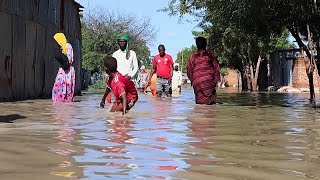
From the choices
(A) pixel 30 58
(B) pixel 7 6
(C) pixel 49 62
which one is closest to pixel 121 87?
(B) pixel 7 6

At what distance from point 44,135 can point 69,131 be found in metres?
0.52

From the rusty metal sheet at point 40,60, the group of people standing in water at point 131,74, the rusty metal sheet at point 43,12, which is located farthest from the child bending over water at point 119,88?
the rusty metal sheet at point 43,12

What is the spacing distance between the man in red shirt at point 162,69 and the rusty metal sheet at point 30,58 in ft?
12.5

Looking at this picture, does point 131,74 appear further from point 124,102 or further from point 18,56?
point 18,56

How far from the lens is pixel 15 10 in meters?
14.9

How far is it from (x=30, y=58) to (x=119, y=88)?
8.24m

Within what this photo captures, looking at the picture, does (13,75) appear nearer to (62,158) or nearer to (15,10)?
(15,10)

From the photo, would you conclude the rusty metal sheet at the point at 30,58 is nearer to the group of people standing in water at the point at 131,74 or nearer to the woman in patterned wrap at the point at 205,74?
the group of people standing in water at the point at 131,74

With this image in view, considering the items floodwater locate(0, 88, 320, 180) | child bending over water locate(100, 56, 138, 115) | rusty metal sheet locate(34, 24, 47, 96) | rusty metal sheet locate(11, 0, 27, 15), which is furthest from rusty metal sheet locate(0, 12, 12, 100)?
floodwater locate(0, 88, 320, 180)

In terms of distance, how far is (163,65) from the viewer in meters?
14.9

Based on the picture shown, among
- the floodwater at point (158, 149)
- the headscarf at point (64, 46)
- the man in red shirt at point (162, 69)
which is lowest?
the floodwater at point (158, 149)

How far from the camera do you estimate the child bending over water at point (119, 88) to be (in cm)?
873

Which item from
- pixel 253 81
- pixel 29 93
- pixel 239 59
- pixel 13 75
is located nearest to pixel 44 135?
pixel 13 75

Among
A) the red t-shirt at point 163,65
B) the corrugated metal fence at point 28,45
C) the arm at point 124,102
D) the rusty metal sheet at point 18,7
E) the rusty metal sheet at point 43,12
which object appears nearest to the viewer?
the arm at point 124,102
